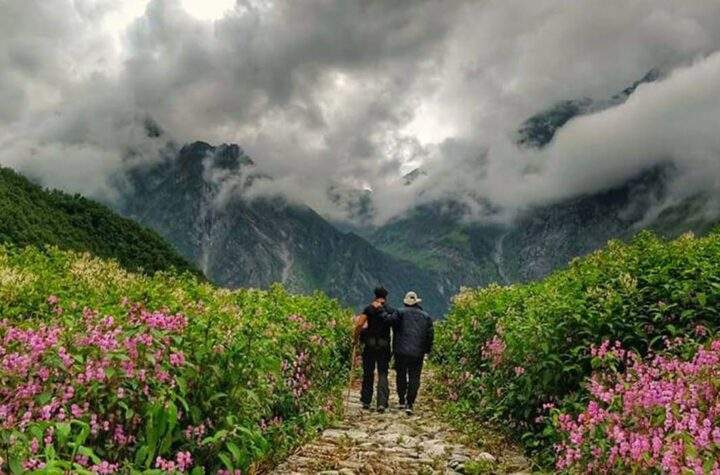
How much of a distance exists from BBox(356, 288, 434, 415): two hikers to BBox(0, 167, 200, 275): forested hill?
9456 centimetres

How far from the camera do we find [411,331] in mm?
16656

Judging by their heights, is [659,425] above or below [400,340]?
below

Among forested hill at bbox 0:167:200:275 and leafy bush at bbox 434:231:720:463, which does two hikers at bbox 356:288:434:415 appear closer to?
leafy bush at bbox 434:231:720:463

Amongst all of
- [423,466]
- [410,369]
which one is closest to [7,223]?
[410,369]

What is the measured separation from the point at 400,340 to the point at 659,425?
10659 millimetres

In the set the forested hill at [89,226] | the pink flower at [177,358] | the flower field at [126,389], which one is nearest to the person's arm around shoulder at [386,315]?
the flower field at [126,389]

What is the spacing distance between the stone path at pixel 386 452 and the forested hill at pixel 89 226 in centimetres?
9771

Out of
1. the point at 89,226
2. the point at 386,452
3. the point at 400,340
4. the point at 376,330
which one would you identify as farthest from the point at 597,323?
the point at 89,226

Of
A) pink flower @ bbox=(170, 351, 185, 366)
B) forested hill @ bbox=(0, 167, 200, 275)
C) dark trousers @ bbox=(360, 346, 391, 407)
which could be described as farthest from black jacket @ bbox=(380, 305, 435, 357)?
forested hill @ bbox=(0, 167, 200, 275)

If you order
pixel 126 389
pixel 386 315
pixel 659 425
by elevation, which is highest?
pixel 386 315

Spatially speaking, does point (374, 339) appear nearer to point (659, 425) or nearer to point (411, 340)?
point (411, 340)

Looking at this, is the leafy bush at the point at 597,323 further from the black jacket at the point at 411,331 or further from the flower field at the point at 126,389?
the flower field at the point at 126,389

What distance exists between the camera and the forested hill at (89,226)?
4446 inches

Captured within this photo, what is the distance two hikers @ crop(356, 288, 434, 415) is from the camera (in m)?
16.6
